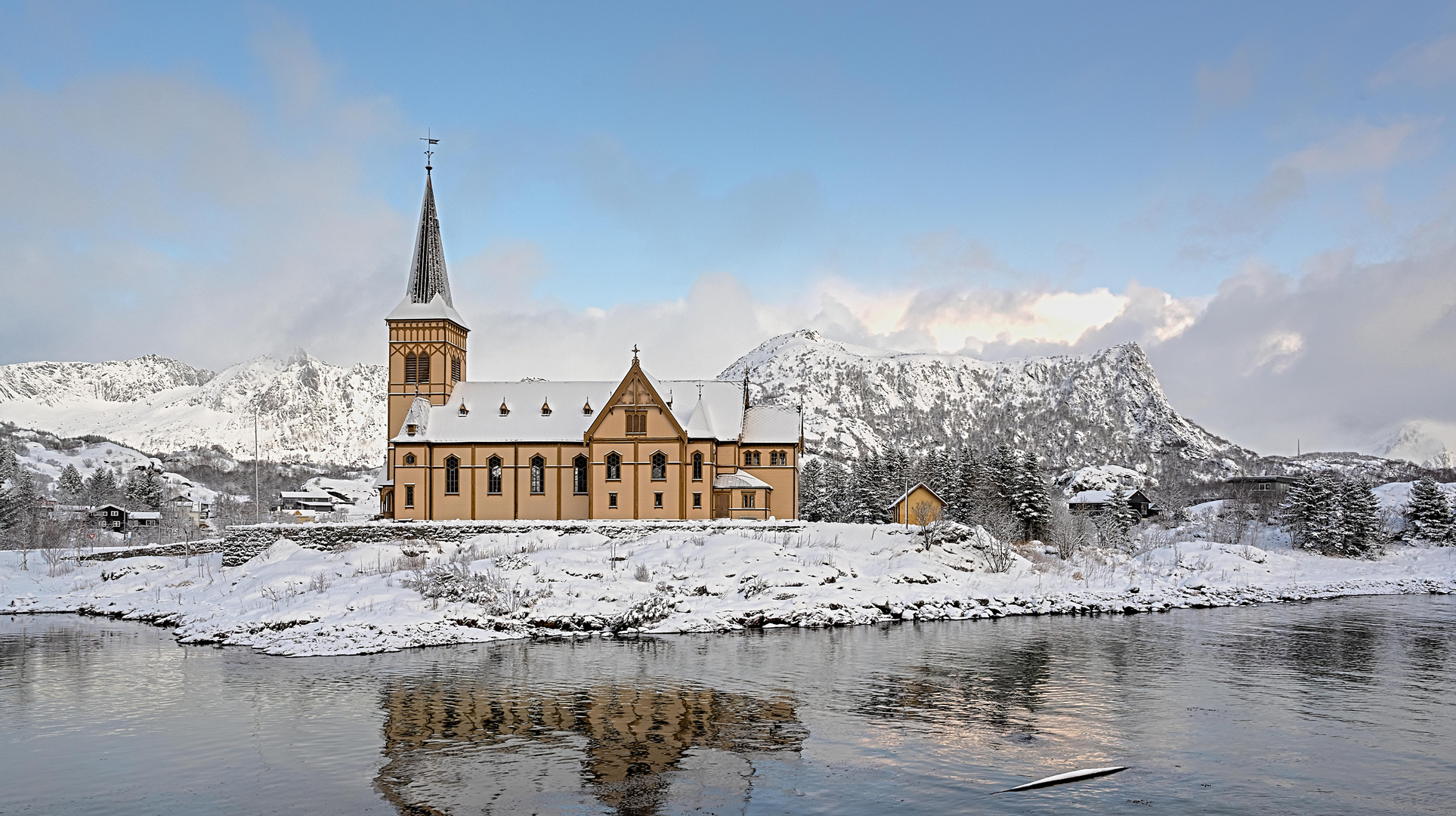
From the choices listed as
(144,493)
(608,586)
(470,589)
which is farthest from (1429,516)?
(144,493)

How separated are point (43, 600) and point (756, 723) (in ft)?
154

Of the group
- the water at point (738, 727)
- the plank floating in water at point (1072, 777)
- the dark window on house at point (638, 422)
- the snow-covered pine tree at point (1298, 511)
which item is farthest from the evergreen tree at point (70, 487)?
the plank floating in water at point (1072, 777)

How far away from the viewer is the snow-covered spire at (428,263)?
70.8 metres

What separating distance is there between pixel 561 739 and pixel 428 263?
55.5m

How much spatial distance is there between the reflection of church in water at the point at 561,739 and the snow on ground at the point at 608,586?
1238 centimetres

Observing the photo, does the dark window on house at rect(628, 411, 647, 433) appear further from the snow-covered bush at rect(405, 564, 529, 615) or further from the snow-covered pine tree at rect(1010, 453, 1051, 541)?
the snow-covered pine tree at rect(1010, 453, 1051, 541)

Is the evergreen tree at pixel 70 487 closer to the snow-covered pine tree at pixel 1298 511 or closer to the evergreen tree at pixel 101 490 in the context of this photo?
the evergreen tree at pixel 101 490

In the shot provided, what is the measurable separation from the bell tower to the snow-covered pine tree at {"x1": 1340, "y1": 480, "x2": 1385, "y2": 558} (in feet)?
237

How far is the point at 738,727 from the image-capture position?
2269 centimetres

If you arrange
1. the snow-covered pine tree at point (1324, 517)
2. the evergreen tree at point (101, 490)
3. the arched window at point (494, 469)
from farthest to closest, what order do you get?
1. the evergreen tree at point (101, 490)
2. the snow-covered pine tree at point (1324, 517)
3. the arched window at point (494, 469)

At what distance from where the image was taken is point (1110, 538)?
81750mm

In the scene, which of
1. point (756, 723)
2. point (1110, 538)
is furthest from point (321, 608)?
point (1110, 538)

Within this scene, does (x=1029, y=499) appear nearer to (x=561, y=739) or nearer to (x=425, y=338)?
(x=425, y=338)

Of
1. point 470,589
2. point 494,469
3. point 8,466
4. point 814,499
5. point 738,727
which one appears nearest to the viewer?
point 738,727
